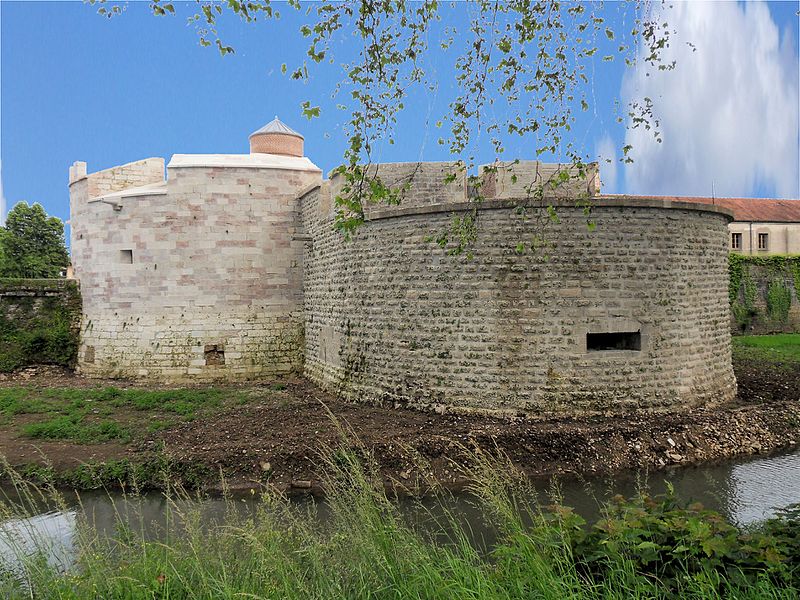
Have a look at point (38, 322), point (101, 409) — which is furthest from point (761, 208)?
point (38, 322)

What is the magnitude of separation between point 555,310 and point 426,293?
6.80 ft

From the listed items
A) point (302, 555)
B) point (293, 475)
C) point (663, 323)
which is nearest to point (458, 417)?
point (293, 475)

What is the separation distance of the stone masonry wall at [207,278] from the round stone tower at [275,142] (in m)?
2.92

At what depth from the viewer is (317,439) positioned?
26.7 feet

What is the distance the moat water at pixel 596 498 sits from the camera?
6262mm

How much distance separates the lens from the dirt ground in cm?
762

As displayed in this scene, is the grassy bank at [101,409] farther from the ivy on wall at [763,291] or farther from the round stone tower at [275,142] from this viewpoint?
the ivy on wall at [763,291]

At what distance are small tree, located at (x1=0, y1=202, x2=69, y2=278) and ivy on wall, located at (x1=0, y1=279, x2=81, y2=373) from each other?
16.0m

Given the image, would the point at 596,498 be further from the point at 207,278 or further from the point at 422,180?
the point at 207,278

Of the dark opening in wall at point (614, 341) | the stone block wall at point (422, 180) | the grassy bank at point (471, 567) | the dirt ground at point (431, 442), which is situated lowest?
the dirt ground at point (431, 442)

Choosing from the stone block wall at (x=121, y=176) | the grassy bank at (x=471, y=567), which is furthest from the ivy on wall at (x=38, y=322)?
the grassy bank at (x=471, y=567)

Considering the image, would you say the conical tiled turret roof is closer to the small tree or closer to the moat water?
the moat water

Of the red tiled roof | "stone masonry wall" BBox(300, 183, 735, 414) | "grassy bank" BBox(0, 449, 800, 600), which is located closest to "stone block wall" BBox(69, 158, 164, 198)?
"stone masonry wall" BBox(300, 183, 735, 414)

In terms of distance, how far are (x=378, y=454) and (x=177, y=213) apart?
8482 millimetres
